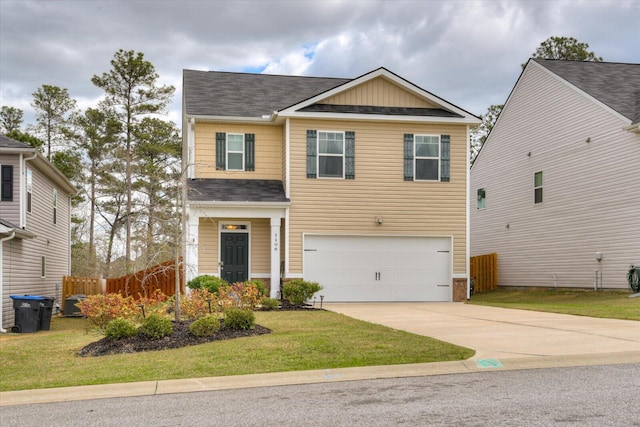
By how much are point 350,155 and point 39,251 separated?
34.6 ft

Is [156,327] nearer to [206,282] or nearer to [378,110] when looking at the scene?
[206,282]

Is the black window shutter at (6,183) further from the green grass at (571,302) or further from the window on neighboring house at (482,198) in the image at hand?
the window on neighboring house at (482,198)

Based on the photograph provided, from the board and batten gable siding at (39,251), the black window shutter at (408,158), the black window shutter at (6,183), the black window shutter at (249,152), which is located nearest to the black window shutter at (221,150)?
the black window shutter at (249,152)

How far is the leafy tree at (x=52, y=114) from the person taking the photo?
128 ft

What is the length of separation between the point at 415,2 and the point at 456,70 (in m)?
10.4

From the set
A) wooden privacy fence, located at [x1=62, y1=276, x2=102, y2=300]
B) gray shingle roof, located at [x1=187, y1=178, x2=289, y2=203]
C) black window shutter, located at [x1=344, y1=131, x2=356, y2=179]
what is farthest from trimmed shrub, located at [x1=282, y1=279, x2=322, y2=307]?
wooden privacy fence, located at [x1=62, y1=276, x2=102, y2=300]

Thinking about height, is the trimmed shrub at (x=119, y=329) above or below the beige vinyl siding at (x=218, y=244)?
below

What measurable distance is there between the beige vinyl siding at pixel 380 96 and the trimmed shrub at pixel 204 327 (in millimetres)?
12042

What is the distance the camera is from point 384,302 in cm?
2194

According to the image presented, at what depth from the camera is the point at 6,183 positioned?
62.1 feet

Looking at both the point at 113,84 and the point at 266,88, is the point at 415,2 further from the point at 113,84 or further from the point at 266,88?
the point at 113,84

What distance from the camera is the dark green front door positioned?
72.1ft

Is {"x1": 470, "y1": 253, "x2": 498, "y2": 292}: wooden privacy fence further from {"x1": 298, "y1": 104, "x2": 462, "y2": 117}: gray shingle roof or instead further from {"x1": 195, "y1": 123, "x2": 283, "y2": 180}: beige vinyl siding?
{"x1": 195, "y1": 123, "x2": 283, "y2": 180}: beige vinyl siding

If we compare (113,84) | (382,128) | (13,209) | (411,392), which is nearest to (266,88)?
(382,128)
